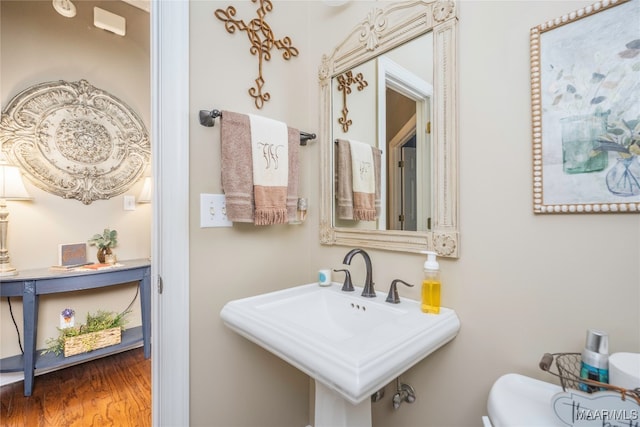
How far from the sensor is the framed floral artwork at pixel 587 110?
2.15ft

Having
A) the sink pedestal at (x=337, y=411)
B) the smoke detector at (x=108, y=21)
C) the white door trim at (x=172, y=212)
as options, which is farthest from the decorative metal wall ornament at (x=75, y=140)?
the sink pedestal at (x=337, y=411)

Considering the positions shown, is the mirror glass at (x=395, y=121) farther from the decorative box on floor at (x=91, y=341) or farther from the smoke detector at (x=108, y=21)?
the decorative box on floor at (x=91, y=341)

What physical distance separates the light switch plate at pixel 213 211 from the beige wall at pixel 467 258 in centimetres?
3

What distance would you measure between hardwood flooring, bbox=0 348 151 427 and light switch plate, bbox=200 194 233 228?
1380mm

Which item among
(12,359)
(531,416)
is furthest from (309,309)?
(12,359)

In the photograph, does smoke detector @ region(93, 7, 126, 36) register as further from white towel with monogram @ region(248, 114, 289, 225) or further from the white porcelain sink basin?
the white porcelain sink basin

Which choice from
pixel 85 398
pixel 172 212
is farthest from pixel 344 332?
pixel 85 398

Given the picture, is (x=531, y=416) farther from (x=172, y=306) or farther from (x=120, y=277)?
(x=120, y=277)

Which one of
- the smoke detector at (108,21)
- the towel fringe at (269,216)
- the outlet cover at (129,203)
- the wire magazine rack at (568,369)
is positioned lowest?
the wire magazine rack at (568,369)

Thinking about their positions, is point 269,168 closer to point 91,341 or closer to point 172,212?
point 172,212

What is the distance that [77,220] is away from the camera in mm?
2139

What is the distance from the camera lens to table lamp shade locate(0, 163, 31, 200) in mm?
1799

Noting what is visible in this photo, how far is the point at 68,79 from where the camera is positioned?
209 cm

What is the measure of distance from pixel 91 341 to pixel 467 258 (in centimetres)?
253
